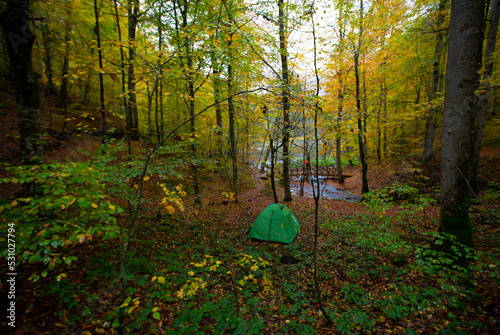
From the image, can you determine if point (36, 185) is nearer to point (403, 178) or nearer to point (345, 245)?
point (345, 245)

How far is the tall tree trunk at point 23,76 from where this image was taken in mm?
3787

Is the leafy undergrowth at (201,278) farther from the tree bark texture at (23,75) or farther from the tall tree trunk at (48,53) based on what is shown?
the tall tree trunk at (48,53)

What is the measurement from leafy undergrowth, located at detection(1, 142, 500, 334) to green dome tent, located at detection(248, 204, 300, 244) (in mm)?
576

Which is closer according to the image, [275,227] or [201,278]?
[201,278]

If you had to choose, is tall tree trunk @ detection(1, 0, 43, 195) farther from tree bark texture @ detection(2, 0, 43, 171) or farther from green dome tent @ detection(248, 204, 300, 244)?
green dome tent @ detection(248, 204, 300, 244)

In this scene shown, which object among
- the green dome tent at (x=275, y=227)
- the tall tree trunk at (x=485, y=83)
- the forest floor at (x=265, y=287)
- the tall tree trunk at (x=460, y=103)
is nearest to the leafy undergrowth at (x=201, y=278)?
the forest floor at (x=265, y=287)

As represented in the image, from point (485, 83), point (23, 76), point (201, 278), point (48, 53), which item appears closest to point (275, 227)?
point (201, 278)

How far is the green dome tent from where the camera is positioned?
695 centimetres

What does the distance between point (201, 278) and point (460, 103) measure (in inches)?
265

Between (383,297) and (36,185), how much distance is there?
843cm

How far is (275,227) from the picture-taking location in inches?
278

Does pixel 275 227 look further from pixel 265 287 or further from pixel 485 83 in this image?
pixel 485 83

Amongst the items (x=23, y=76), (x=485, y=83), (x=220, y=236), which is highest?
(x=485, y=83)

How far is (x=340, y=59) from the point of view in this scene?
10664 mm
